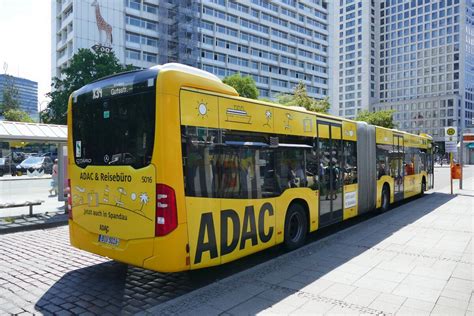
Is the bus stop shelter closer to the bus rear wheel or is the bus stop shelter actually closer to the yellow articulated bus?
the yellow articulated bus

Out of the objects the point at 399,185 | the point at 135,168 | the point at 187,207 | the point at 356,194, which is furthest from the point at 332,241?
the point at 399,185

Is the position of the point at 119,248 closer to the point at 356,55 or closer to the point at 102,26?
the point at 102,26

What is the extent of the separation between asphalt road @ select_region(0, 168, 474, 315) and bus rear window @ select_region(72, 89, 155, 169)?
1770mm

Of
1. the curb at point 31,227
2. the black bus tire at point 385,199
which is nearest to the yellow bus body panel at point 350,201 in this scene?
the black bus tire at point 385,199

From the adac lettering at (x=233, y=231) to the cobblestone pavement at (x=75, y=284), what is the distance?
674 mm

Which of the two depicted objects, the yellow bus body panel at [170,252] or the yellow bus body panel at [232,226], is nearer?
the yellow bus body panel at [170,252]

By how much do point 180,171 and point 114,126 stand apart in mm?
1304

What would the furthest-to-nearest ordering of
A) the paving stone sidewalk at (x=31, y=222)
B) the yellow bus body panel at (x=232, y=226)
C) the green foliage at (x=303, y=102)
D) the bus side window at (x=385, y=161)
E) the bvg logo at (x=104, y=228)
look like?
the green foliage at (x=303, y=102) < the bus side window at (x=385, y=161) < the paving stone sidewalk at (x=31, y=222) < the bvg logo at (x=104, y=228) < the yellow bus body panel at (x=232, y=226)

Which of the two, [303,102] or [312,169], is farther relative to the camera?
[303,102]

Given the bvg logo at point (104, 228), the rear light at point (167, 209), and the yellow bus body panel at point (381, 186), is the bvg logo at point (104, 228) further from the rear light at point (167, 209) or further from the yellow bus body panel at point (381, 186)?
the yellow bus body panel at point (381, 186)

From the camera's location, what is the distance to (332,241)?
811 centimetres

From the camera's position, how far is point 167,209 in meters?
4.85

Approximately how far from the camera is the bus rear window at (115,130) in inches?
200

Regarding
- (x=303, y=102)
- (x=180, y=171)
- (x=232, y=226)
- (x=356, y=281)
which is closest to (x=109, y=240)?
(x=180, y=171)
